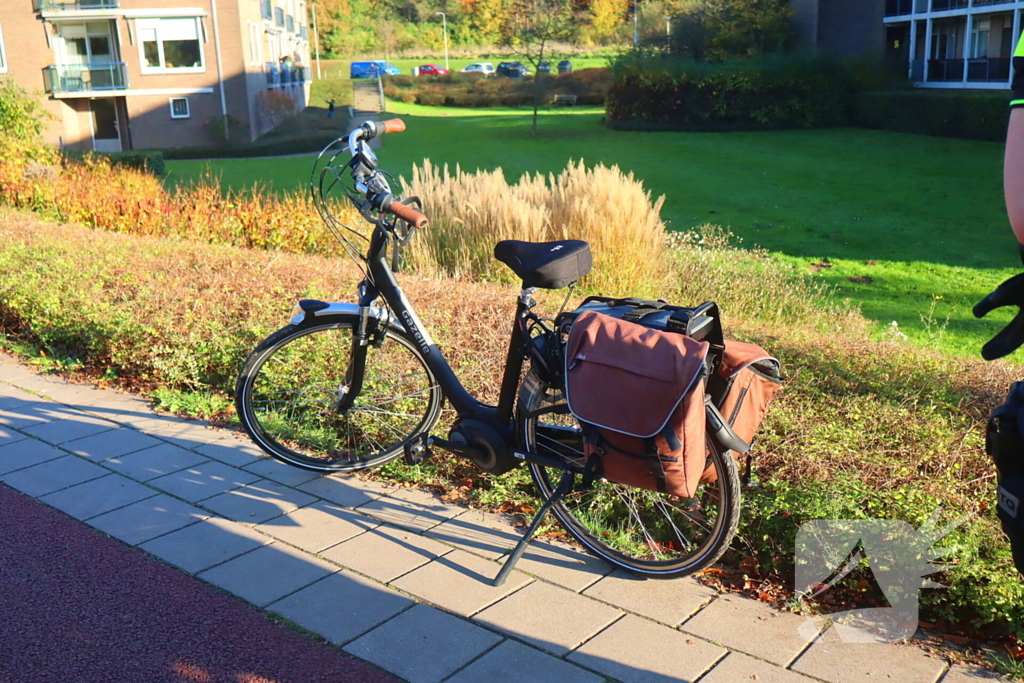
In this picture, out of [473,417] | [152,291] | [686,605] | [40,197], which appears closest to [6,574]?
[473,417]

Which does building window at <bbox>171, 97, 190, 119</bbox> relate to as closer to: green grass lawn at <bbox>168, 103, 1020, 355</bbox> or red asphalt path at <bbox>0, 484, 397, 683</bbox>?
green grass lawn at <bbox>168, 103, 1020, 355</bbox>

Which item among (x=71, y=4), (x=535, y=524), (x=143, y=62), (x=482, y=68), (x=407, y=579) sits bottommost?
(x=407, y=579)

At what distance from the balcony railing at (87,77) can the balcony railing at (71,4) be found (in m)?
2.31

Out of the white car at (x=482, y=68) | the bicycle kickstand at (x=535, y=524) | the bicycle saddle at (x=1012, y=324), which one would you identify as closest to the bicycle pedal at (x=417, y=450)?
the bicycle kickstand at (x=535, y=524)

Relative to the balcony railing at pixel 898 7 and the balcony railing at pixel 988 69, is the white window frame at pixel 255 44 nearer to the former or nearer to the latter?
the balcony railing at pixel 898 7

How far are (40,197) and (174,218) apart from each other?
8.69ft

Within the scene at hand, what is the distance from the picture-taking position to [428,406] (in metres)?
4.45

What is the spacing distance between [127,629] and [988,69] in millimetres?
35771

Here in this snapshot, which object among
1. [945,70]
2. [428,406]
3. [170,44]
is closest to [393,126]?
[428,406]

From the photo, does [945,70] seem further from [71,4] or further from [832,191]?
[71,4]

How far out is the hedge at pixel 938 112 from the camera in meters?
25.1

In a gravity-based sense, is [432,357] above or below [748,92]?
below

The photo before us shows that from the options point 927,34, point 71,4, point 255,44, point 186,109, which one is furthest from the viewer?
point 255,44

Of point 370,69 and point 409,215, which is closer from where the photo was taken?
point 409,215
